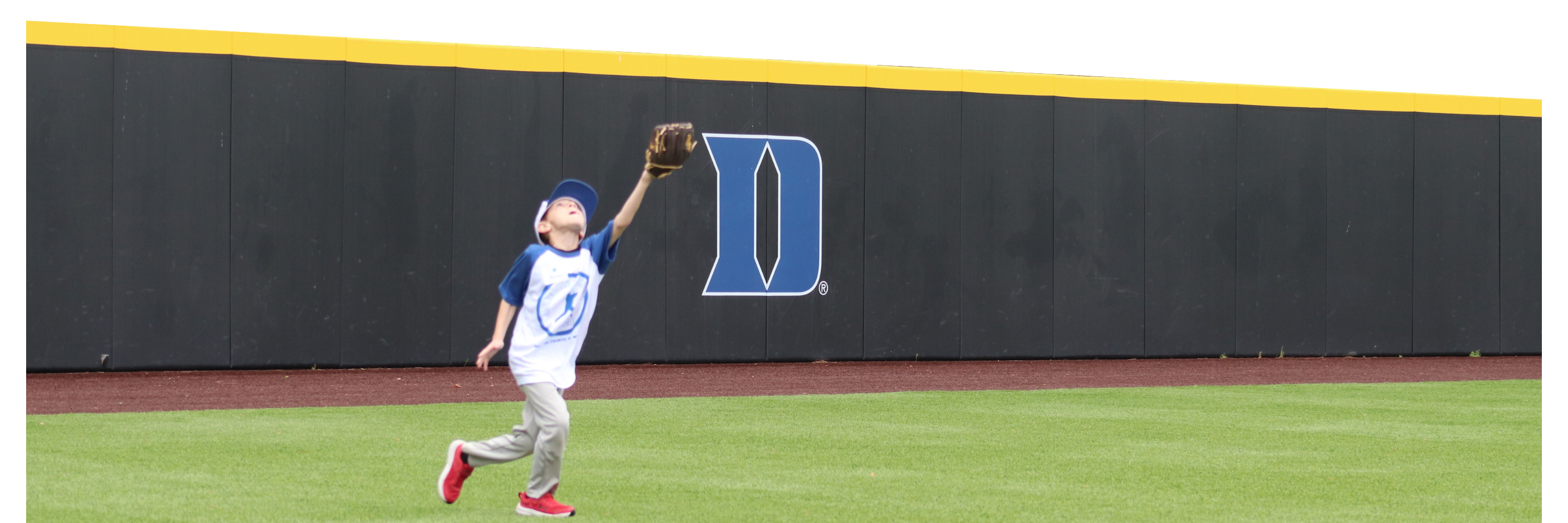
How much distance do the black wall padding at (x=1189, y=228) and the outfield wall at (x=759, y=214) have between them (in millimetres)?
36

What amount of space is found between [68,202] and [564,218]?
11698 mm

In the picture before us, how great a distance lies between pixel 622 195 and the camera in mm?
19688

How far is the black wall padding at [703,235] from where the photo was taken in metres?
20.0

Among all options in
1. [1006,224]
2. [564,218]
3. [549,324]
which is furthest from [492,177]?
[549,324]

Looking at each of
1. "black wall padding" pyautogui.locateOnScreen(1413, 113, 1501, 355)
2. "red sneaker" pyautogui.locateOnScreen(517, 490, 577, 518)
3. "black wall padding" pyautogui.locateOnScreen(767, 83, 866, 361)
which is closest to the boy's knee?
"red sneaker" pyautogui.locateOnScreen(517, 490, 577, 518)

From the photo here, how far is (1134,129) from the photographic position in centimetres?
2189

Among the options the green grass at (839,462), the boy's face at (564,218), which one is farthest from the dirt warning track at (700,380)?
the boy's face at (564,218)

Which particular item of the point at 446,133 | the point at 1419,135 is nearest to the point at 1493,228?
the point at 1419,135

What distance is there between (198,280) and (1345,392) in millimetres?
12090

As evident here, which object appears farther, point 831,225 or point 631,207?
point 831,225

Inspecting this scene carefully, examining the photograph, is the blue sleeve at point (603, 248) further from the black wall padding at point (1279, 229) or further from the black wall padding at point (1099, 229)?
the black wall padding at point (1279, 229)

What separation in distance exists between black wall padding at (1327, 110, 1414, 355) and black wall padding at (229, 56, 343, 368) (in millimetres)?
13251

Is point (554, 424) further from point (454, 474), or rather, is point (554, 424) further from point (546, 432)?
point (454, 474)

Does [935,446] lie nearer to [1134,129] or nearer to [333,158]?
[333,158]
